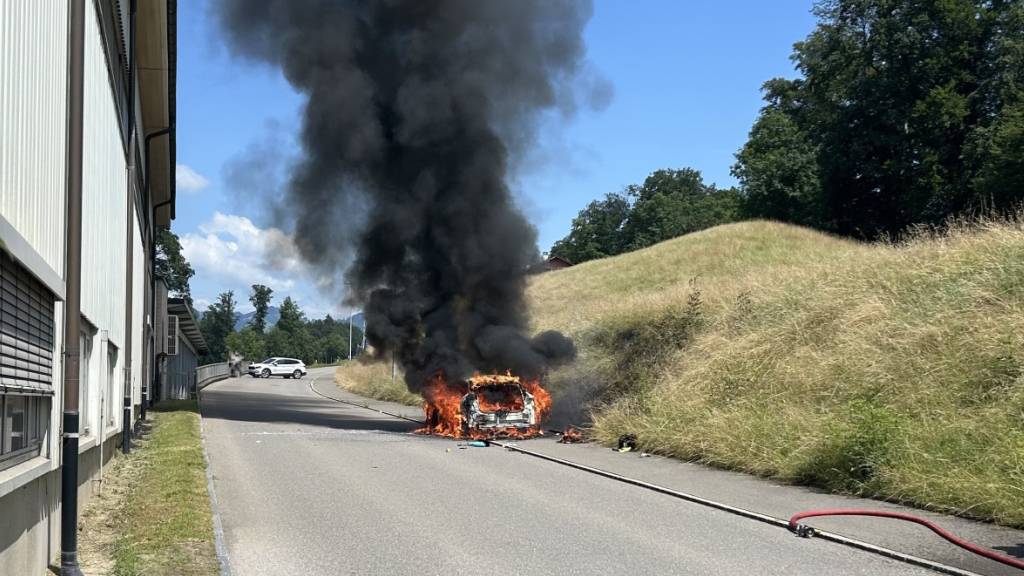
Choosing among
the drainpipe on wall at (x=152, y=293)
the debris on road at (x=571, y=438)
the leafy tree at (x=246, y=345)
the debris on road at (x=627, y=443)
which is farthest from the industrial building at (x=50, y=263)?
the leafy tree at (x=246, y=345)

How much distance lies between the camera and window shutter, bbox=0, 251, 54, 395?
5145 millimetres

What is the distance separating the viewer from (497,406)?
19062mm

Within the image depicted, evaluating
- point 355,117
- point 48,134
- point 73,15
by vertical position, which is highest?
point 355,117

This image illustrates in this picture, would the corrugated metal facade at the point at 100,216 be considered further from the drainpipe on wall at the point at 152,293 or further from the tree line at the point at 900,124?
the tree line at the point at 900,124

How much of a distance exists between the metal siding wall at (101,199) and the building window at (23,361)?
3124mm

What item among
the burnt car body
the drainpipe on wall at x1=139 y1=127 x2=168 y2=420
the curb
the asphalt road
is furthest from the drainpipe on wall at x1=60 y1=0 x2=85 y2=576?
the drainpipe on wall at x1=139 y1=127 x2=168 y2=420

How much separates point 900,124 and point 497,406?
35960 mm

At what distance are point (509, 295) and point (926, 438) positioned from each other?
13595 millimetres

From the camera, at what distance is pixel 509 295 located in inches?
911

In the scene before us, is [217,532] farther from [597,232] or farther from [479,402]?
[597,232]

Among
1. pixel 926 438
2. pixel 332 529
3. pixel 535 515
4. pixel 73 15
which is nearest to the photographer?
pixel 73 15

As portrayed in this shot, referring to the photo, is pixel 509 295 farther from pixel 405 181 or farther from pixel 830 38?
pixel 830 38

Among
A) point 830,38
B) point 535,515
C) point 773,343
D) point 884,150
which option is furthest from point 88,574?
point 830,38

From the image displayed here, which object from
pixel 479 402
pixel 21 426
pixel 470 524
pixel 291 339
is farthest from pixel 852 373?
pixel 291 339
